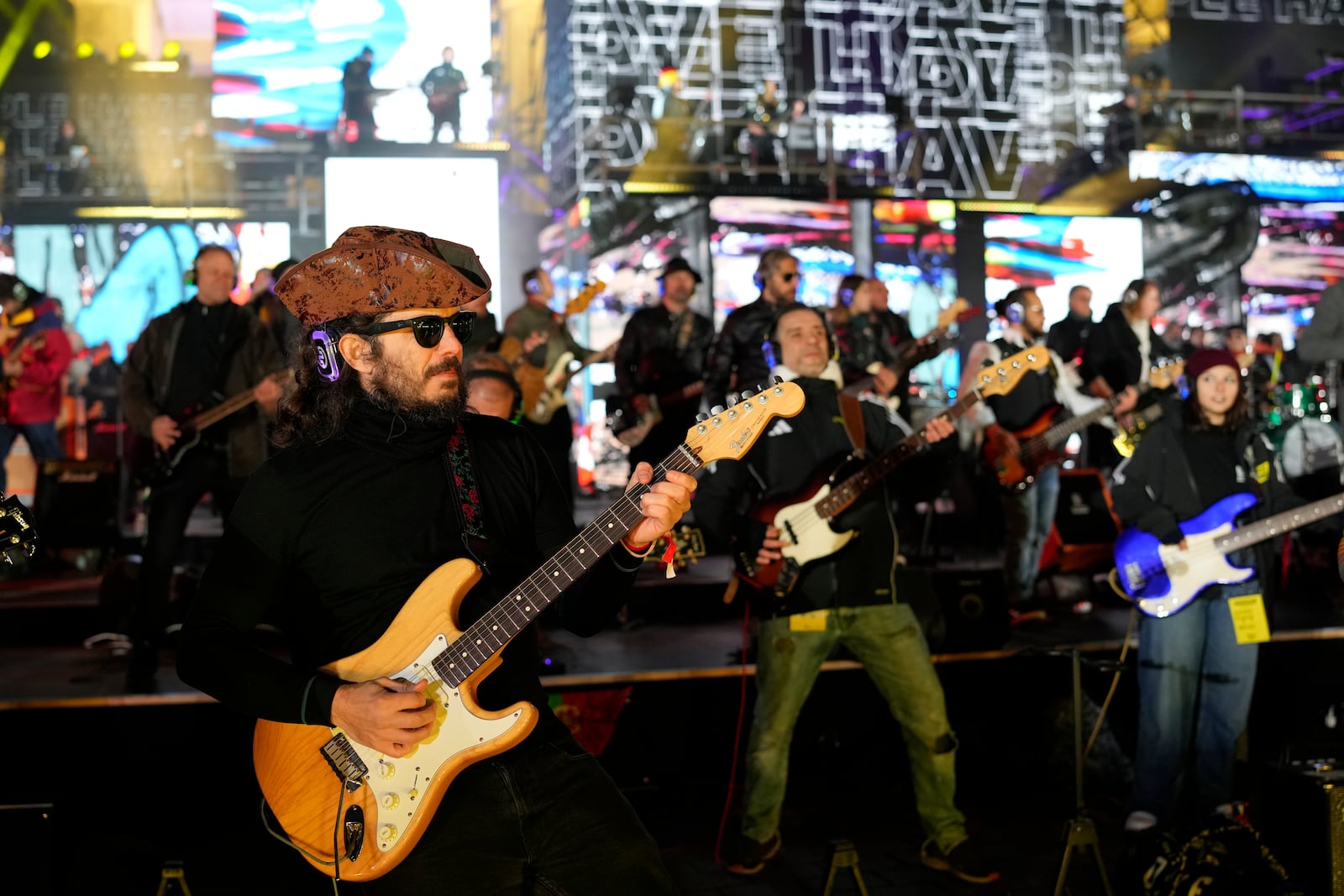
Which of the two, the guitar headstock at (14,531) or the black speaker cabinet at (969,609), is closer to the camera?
the guitar headstock at (14,531)

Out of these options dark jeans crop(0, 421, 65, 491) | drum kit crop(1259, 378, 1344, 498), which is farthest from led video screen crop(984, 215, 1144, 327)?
dark jeans crop(0, 421, 65, 491)

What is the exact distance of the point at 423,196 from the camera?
15523mm

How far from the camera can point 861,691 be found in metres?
6.71

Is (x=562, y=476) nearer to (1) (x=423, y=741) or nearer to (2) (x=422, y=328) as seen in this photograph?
(2) (x=422, y=328)

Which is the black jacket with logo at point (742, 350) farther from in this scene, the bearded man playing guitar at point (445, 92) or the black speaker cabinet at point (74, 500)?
the bearded man playing guitar at point (445, 92)

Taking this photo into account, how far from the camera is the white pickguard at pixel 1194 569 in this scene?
5465 mm

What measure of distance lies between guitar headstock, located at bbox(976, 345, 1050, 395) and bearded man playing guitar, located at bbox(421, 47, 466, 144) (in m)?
11.4

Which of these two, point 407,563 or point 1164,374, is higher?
point 407,563

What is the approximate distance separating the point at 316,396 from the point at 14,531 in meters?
0.76

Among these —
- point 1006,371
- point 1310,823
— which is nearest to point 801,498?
point 1006,371

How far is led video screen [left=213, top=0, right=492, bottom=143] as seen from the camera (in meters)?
15.8

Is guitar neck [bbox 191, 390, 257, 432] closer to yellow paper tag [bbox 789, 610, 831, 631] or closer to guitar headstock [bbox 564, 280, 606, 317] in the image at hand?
yellow paper tag [bbox 789, 610, 831, 631]

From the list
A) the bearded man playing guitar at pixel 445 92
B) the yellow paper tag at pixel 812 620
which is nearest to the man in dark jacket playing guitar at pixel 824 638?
the yellow paper tag at pixel 812 620

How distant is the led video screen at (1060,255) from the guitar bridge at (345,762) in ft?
50.7
